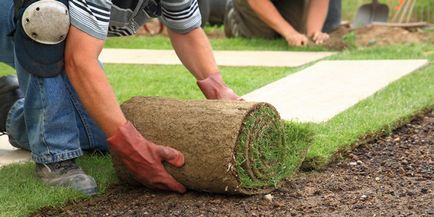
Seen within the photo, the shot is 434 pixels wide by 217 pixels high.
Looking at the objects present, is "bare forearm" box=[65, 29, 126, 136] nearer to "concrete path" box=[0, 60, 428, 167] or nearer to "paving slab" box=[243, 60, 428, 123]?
"concrete path" box=[0, 60, 428, 167]

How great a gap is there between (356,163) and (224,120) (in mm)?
875

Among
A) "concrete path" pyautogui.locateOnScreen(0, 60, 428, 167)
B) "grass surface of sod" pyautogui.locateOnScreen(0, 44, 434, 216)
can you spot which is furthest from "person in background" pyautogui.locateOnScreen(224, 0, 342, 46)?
"concrete path" pyautogui.locateOnScreen(0, 60, 428, 167)

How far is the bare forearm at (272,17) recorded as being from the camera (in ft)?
26.0

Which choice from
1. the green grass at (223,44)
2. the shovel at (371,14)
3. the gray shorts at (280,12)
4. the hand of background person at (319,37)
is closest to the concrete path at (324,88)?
the hand of background person at (319,37)

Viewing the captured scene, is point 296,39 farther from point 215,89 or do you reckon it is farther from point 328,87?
point 215,89

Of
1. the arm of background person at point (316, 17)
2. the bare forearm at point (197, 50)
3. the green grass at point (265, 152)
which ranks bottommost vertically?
the arm of background person at point (316, 17)

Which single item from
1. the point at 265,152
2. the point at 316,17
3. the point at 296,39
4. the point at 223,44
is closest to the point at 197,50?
the point at 265,152

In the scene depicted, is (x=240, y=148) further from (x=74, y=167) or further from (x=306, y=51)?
(x=306, y=51)

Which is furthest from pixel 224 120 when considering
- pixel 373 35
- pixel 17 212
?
pixel 373 35

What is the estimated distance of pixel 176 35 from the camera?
416 centimetres

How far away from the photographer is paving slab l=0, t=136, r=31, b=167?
4359mm

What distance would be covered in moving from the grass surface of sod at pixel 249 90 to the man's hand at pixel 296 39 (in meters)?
0.56

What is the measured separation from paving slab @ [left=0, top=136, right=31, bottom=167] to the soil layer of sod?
0.68 meters

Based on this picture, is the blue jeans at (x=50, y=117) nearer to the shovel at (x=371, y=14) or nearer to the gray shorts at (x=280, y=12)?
the gray shorts at (x=280, y=12)
